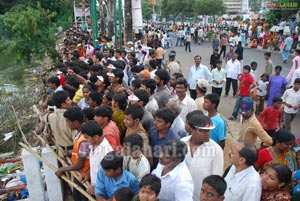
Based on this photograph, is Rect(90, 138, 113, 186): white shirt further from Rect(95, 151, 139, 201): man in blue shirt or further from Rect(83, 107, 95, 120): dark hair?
Rect(83, 107, 95, 120): dark hair

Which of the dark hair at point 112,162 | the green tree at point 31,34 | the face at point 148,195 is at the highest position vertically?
the green tree at point 31,34

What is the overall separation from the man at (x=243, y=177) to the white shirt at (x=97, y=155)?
1.31 metres

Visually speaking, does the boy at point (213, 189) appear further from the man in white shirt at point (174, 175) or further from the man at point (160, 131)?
the man at point (160, 131)

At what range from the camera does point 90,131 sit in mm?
3123

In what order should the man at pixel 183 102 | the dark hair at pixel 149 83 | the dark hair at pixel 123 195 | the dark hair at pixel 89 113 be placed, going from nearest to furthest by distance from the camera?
the dark hair at pixel 123 195 < the dark hair at pixel 89 113 < the man at pixel 183 102 < the dark hair at pixel 149 83

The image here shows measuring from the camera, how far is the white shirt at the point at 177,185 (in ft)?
8.63

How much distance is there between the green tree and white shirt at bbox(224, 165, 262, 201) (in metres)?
10.8

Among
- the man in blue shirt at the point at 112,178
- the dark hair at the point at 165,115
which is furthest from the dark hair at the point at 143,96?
the man in blue shirt at the point at 112,178

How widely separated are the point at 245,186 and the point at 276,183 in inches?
10.7

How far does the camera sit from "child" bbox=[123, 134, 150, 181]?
302 centimetres

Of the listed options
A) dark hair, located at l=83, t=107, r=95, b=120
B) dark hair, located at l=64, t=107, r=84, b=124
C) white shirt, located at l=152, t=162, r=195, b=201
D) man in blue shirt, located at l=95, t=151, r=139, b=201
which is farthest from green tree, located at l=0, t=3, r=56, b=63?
white shirt, located at l=152, t=162, r=195, b=201

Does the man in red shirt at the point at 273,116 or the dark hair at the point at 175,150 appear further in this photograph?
the man in red shirt at the point at 273,116

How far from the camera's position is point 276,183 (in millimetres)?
2656

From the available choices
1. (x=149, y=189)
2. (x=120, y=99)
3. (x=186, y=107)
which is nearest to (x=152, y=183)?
(x=149, y=189)
